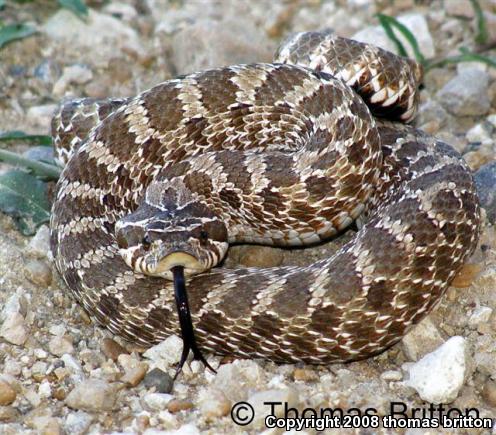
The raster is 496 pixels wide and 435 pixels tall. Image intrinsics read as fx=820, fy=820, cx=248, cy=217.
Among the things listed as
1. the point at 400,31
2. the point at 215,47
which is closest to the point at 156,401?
the point at 215,47

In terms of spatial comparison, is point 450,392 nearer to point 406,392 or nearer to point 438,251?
point 406,392

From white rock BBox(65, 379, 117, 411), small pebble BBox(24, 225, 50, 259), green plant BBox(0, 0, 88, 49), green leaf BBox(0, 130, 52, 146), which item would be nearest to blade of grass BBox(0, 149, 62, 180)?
green leaf BBox(0, 130, 52, 146)

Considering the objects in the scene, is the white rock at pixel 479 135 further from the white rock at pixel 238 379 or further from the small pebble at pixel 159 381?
the small pebble at pixel 159 381

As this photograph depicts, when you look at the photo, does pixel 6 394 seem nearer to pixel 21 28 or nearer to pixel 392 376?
pixel 392 376

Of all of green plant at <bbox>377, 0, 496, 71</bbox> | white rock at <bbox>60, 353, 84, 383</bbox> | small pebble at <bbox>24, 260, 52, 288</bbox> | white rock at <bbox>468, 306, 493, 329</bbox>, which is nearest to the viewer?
white rock at <bbox>60, 353, 84, 383</bbox>

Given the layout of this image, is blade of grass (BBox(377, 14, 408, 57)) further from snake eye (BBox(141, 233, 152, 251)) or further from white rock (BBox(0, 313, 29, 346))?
white rock (BBox(0, 313, 29, 346))

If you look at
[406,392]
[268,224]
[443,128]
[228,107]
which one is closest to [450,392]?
[406,392]

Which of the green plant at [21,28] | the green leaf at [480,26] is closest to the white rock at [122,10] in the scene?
the green plant at [21,28]
